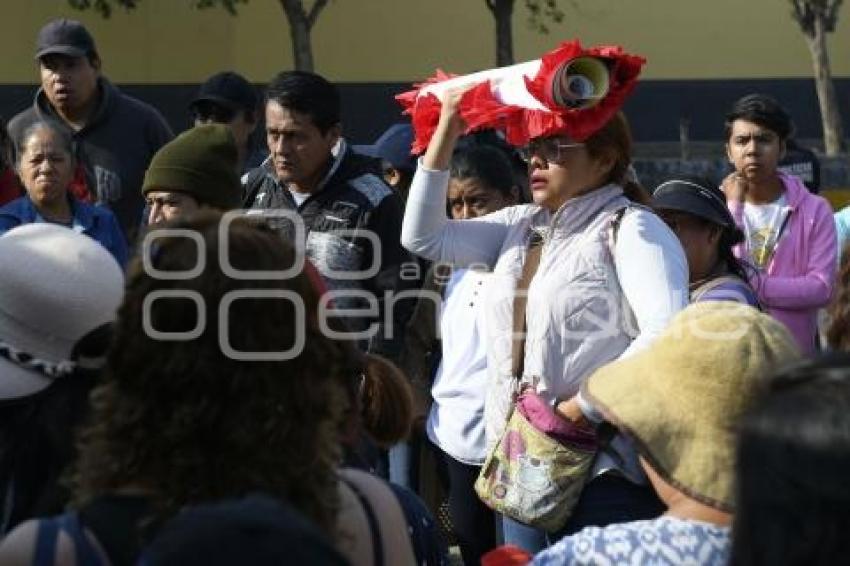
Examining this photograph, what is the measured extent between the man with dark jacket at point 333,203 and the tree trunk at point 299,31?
18.7m

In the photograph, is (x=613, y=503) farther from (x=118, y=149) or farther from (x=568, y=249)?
(x=118, y=149)

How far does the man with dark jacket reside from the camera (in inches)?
209

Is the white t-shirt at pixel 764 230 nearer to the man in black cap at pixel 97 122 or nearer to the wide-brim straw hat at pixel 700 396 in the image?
the man in black cap at pixel 97 122

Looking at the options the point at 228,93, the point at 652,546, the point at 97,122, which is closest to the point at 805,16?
the point at 228,93

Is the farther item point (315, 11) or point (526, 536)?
point (315, 11)

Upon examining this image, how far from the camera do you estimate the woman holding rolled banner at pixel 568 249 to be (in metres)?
4.16

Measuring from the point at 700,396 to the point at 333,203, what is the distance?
258 centimetres

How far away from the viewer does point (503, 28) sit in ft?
83.9

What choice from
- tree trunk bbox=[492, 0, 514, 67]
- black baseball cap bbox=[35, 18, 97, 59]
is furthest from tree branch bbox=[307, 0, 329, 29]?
black baseball cap bbox=[35, 18, 97, 59]

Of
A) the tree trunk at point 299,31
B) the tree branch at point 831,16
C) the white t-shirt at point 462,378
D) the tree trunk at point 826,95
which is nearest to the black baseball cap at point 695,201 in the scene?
the white t-shirt at point 462,378

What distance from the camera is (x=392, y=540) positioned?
266 cm

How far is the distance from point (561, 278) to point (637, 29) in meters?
24.1

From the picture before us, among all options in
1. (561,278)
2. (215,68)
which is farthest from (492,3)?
(561,278)

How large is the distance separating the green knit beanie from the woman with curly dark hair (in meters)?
2.24
